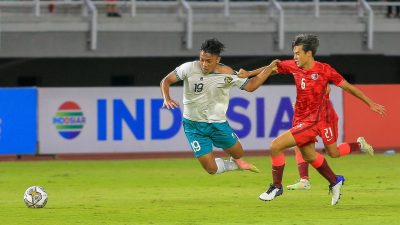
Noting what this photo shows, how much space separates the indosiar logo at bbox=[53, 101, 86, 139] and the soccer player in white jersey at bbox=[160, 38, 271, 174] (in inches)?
408

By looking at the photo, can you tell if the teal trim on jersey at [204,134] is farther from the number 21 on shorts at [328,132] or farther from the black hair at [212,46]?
the number 21 on shorts at [328,132]

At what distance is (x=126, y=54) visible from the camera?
30500 mm

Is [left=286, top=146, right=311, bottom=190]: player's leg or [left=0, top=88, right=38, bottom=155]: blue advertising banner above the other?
[left=286, top=146, right=311, bottom=190]: player's leg

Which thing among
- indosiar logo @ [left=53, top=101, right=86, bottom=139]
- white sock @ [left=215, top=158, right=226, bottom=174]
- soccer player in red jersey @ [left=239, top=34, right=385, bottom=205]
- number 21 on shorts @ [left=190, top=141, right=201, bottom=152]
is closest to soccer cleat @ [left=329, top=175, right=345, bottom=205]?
soccer player in red jersey @ [left=239, top=34, right=385, bottom=205]

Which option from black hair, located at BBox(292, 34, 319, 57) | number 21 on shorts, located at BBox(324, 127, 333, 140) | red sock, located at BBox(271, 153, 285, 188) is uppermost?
black hair, located at BBox(292, 34, 319, 57)

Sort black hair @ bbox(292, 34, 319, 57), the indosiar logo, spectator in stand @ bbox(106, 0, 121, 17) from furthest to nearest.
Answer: spectator in stand @ bbox(106, 0, 121, 17), the indosiar logo, black hair @ bbox(292, 34, 319, 57)

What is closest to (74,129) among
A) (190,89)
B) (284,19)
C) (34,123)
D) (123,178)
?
(34,123)

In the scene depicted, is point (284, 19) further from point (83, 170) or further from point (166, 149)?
point (83, 170)

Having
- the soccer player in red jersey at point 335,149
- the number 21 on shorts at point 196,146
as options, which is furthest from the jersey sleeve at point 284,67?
the number 21 on shorts at point 196,146

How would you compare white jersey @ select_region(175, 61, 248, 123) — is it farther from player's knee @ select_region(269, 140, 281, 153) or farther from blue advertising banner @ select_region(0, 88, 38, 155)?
blue advertising banner @ select_region(0, 88, 38, 155)

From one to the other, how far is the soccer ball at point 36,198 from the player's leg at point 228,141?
2.50 m

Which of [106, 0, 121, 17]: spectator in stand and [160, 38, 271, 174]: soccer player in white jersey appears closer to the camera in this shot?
[160, 38, 271, 174]: soccer player in white jersey

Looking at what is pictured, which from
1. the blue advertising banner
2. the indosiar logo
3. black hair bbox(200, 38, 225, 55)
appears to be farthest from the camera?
the indosiar logo

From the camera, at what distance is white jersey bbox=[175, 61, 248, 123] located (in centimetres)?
1541
